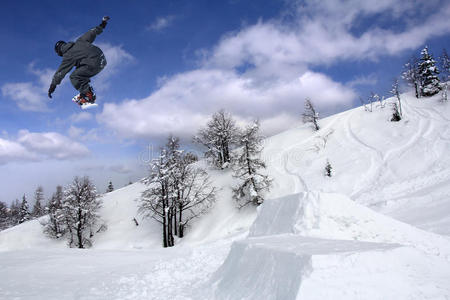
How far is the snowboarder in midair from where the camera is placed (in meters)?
4.85

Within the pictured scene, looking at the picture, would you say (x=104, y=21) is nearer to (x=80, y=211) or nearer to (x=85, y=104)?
(x=85, y=104)

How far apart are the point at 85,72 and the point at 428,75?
54.6 meters

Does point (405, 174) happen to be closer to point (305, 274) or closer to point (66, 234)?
point (305, 274)

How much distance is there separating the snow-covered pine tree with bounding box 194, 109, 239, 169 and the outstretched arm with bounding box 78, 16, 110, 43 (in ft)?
97.2

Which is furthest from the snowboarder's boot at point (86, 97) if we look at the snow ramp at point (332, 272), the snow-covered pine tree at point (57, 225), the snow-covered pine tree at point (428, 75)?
the snow-covered pine tree at point (428, 75)

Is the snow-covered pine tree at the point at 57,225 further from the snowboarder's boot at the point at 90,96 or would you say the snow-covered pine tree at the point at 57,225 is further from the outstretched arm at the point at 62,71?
the outstretched arm at the point at 62,71

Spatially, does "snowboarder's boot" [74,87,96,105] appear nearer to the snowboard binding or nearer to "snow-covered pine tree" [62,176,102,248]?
the snowboard binding

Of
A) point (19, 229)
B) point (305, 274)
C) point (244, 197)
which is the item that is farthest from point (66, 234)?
point (305, 274)

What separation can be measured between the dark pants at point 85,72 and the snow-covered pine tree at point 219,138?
1155 inches

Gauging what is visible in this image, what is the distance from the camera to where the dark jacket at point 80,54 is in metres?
4.84

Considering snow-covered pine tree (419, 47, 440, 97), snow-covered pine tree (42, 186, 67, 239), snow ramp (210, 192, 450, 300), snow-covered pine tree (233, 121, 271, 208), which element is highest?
snow-covered pine tree (419, 47, 440, 97)

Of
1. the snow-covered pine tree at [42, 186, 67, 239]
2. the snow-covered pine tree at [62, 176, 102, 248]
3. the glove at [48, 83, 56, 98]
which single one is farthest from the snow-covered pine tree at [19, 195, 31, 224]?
the glove at [48, 83, 56, 98]

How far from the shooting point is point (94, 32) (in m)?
4.91

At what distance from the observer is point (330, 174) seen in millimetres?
28312
